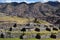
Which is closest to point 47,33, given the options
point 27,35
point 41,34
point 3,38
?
point 41,34

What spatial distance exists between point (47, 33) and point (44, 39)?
2.07 m

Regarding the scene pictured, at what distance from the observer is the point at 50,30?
34438mm

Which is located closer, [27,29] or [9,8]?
[27,29]

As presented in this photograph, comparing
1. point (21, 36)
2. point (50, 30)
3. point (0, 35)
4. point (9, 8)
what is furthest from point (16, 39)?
point (9, 8)

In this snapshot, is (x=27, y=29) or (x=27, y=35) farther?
(x=27, y=29)

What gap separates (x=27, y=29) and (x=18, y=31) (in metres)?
1.71

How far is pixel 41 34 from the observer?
3162cm

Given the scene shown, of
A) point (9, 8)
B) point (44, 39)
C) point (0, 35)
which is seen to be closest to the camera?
point (44, 39)

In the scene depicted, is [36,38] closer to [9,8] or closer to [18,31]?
[18,31]

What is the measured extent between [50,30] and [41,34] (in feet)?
10.7

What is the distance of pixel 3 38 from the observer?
103 ft

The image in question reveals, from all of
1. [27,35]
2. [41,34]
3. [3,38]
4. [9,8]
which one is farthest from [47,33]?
[9,8]

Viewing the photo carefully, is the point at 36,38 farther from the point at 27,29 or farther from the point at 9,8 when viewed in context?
the point at 9,8

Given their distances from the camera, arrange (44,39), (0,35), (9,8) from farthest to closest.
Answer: (9,8)
(0,35)
(44,39)
